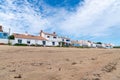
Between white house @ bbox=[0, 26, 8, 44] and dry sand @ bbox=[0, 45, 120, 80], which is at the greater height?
white house @ bbox=[0, 26, 8, 44]

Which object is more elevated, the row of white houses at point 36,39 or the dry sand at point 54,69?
the row of white houses at point 36,39

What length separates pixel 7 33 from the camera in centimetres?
4350

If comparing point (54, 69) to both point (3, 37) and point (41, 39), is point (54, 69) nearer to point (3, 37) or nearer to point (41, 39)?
point (3, 37)

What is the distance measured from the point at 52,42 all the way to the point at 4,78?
2166 inches

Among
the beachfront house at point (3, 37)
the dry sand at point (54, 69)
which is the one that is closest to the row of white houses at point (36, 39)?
the beachfront house at point (3, 37)

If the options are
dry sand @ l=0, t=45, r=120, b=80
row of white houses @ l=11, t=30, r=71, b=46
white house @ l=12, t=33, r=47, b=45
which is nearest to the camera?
dry sand @ l=0, t=45, r=120, b=80

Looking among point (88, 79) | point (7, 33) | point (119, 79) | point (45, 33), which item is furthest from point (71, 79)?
point (45, 33)

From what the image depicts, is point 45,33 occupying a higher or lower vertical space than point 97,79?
higher

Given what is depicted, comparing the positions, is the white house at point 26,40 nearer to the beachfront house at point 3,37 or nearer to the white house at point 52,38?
the beachfront house at point 3,37

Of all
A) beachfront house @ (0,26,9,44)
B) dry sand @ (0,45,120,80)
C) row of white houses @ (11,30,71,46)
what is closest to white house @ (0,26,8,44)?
beachfront house @ (0,26,9,44)

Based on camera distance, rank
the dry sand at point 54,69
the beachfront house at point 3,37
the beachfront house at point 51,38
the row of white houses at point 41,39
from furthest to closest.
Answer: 1. the beachfront house at point 51,38
2. the row of white houses at point 41,39
3. the beachfront house at point 3,37
4. the dry sand at point 54,69

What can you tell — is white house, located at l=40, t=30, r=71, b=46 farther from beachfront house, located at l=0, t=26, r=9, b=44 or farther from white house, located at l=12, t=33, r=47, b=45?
beachfront house, located at l=0, t=26, r=9, b=44

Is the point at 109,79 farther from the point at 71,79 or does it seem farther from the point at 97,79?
the point at 71,79

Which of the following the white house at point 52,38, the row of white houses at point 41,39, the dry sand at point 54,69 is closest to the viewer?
the dry sand at point 54,69
